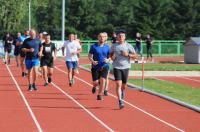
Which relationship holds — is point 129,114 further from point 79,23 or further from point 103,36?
point 79,23

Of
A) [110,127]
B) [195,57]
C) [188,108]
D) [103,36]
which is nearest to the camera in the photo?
[110,127]

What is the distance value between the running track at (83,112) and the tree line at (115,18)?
55.5m

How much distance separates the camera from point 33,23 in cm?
8888

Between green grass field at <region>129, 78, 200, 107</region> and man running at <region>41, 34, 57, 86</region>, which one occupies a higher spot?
man running at <region>41, 34, 57, 86</region>

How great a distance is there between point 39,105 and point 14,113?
1.73 m

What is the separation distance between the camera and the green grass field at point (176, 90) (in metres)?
18.8

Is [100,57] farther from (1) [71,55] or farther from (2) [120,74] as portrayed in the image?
(1) [71,55]

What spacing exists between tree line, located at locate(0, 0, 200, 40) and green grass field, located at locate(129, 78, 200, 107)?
168 feet

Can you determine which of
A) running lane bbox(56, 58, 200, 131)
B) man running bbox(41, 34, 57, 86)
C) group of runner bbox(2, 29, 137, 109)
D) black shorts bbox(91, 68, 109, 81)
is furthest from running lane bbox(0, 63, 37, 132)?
black shorts bbox(91, 68, 109, 81)

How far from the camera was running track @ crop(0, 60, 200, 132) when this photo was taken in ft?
42.5

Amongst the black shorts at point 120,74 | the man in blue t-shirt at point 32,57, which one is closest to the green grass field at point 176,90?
the black shorts at point 120,74

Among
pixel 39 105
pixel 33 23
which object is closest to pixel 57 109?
pixel 39 105

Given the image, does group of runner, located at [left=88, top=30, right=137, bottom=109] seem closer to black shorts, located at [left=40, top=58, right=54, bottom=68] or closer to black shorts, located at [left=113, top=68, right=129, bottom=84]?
black shorts, located at [left=113, top=68, right=129, bottom=84]

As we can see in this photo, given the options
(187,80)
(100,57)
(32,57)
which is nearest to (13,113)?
(100,57)
